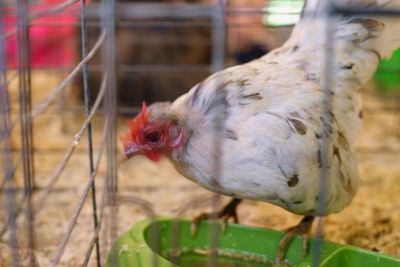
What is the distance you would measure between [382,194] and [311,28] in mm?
935

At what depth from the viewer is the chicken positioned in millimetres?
1407

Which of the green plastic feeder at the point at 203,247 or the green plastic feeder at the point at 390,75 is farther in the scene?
the green plastic feeder at the point at 390,75

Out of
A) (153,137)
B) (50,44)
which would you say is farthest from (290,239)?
(50,44)

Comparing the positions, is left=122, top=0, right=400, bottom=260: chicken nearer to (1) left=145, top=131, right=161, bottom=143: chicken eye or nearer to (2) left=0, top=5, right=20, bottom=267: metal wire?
(1) left=145, top=131, right=161, bottom=143: chicken eye

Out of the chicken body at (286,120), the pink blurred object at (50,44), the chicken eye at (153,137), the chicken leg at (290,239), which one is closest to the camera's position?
the chicken body at (286,120)

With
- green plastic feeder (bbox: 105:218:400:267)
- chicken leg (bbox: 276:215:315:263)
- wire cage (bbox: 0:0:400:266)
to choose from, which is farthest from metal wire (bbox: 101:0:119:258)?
chicken leg (bbox: 276:215:315:263)

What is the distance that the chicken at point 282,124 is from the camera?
55.4 inches

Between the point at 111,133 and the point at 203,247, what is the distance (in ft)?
1.67

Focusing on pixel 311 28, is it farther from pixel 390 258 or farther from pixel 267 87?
pixel 390 258

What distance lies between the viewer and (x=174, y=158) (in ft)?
5.04

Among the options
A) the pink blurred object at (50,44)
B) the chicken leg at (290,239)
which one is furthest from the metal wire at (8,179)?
the pink blurred object at (50,44)

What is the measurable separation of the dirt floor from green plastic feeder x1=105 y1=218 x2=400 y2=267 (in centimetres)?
11

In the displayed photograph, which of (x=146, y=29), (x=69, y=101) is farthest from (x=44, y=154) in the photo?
(x=146, y=29)

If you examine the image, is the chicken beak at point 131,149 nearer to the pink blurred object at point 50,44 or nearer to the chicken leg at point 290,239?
the chicken leg at point 290,239
